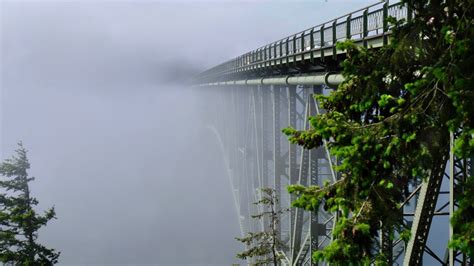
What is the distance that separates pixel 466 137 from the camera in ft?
19.8

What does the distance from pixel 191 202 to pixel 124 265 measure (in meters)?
16.5

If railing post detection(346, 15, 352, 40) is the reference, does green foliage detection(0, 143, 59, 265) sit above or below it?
below

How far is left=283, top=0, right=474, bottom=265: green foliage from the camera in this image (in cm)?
632

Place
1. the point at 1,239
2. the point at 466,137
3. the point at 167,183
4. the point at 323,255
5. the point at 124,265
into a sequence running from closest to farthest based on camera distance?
the point at 466,137 → the point at 323,255 → the point at 1,239 → the point at 124,265 → the point at 167,183

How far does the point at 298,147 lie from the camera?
2588cm

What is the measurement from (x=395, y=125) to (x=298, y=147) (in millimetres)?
19088

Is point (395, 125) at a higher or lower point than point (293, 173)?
higher

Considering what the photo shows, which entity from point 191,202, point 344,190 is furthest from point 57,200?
point 344,190

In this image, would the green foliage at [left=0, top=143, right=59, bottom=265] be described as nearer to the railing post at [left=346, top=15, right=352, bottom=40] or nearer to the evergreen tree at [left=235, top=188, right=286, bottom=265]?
the evergreen tree at [left=235, top=188, right=286, bottom=265]

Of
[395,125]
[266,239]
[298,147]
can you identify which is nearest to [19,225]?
[266,239]

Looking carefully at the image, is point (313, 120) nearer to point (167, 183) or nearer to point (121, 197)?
point (167, 183)

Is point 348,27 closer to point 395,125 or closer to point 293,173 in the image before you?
point 395,125

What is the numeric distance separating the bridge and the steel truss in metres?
0.02

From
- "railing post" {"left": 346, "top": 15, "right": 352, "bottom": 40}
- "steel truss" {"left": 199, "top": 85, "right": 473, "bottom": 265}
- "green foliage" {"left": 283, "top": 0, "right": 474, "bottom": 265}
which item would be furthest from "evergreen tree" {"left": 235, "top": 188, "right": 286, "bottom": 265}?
"green foliage" {"left": 283, "top": 0, "right": 474, "bottom": 265}
